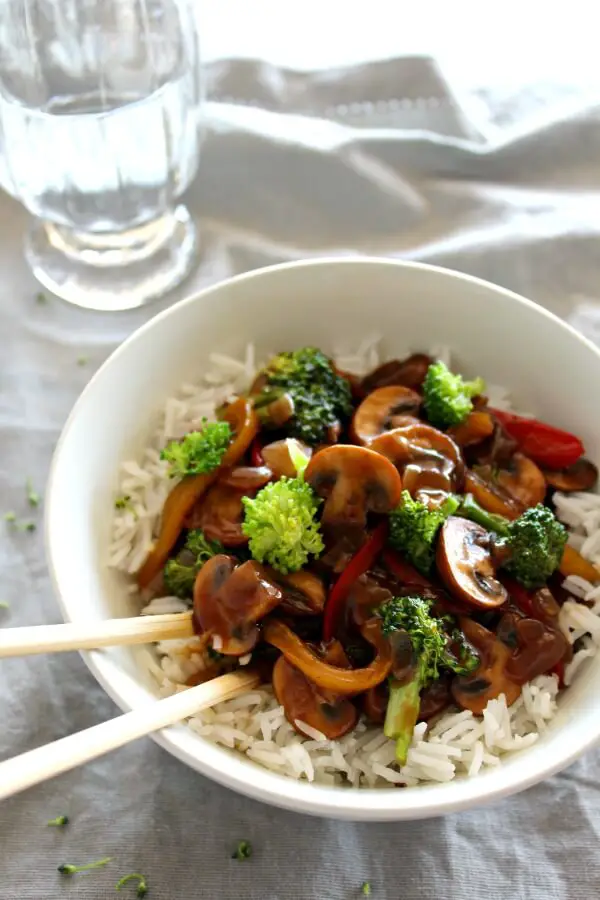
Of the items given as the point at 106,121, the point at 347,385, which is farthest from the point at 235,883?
the point at 106,121

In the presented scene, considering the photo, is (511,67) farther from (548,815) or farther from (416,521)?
(548,815)

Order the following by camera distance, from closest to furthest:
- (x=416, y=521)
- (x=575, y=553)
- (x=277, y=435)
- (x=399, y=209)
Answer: (x=416, y=521)
(x=575, y=553)
(x=277, y=435)
(x=399, y=209)

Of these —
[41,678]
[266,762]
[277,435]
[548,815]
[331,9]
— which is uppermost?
[331,9]

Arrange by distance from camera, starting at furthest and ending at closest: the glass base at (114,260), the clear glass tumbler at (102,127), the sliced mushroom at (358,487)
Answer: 1. the glass base at (114,260)
2. the clear glass tumbler at (102,127)
3. the sliced mushroom at (358,487)

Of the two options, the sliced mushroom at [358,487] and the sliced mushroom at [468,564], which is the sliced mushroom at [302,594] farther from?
the sliced mushroom at [468,564]

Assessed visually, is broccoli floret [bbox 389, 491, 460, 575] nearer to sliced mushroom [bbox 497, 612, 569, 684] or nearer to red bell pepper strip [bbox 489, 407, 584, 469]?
sliced mushroom [bbox 497, 612, 569, 684]

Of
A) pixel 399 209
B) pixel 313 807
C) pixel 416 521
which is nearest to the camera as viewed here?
pixel 313 807

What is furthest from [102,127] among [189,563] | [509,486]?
[509,486]

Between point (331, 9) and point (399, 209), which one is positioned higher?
point (331, 9)

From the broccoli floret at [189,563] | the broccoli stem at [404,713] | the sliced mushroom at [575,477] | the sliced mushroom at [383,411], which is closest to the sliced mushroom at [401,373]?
the sliced mushroom at [383,411]
